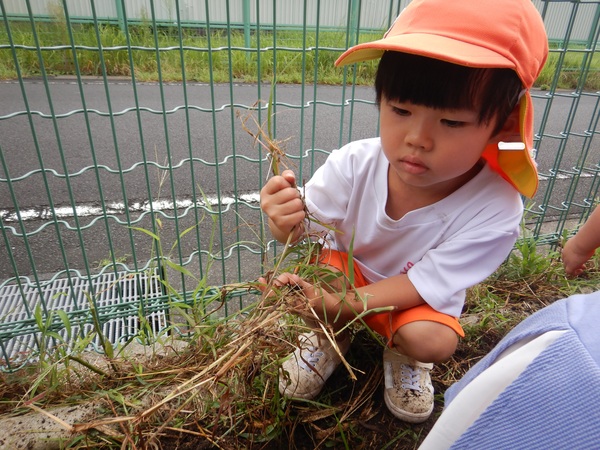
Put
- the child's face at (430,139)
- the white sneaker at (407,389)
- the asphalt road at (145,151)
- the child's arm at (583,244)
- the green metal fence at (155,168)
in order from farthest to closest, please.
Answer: the asphalt road at (145,151)
the green metal fence at (155,168)
the white sneaker at (407,389)
the child's arm at (583,244)
the child's face at (430,139)

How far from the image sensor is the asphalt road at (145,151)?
2005 millimetres

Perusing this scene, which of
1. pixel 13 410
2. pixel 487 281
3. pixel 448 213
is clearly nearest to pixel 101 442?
pixel 13 410

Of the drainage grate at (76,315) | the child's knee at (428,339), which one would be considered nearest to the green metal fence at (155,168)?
the drainage grate at (76,315)

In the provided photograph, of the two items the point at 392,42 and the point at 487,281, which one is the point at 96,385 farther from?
the point at 487,281

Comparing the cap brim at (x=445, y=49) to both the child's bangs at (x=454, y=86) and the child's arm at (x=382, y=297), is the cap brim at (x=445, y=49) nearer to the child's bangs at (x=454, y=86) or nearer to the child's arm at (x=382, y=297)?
the child's bangs at (x=454, y=86)

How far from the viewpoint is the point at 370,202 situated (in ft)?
4.56

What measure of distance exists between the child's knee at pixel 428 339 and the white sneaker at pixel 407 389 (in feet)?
0.55

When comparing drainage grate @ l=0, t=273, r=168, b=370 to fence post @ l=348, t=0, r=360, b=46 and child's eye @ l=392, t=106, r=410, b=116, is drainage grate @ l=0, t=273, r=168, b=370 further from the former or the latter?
fence post @ l=348, t=0, r=360, b=46

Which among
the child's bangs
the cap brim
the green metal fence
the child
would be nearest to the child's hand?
the child

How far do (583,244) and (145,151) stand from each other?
6.17 ft

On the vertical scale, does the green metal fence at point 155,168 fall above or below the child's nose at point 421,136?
below

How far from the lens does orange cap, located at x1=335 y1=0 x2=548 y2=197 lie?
964mm

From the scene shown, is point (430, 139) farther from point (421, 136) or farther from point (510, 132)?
point (510, 132)

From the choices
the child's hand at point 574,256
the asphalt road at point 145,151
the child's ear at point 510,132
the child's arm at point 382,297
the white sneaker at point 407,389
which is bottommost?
the asphalt road at point 145,151
